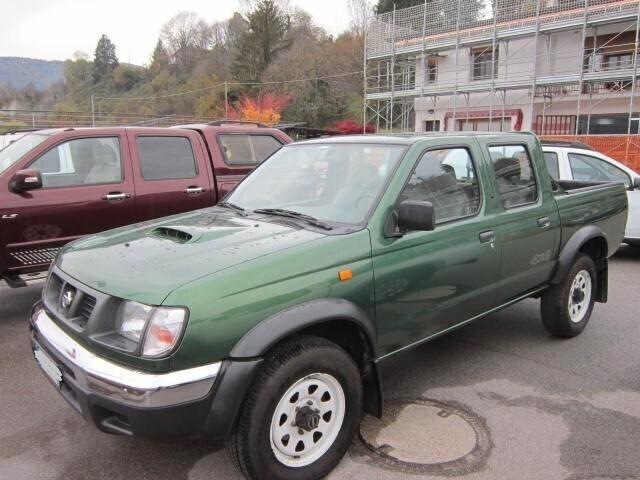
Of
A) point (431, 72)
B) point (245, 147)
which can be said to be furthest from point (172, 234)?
point (431, 72)

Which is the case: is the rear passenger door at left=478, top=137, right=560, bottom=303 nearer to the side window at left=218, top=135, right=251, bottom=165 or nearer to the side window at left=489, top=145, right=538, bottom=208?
the side window at left=489, top=145, right=538, bottom=208

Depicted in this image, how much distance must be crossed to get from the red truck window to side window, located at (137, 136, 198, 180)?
1.64 ft

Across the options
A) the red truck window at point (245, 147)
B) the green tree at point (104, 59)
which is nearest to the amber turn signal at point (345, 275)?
the red truck window at point (245, 147)

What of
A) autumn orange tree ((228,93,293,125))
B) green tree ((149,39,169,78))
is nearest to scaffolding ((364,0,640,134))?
autumn orange tree ((228,93,293,125))

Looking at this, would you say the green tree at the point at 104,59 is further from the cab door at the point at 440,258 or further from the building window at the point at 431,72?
the cab door at the point at 440,258

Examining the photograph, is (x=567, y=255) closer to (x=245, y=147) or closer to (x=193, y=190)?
(x=193, y=190)

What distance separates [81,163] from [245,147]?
2.09 m

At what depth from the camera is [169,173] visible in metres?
6.16

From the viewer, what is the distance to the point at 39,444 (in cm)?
322

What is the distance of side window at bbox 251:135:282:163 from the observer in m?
7.11

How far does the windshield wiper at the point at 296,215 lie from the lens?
318 cm

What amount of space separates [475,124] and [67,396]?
33.3m

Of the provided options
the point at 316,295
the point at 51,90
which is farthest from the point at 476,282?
the point at 51,90

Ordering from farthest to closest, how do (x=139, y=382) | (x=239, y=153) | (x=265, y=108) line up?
(x=265, y=108), (x=239, y=153), (x=139, y=382)
